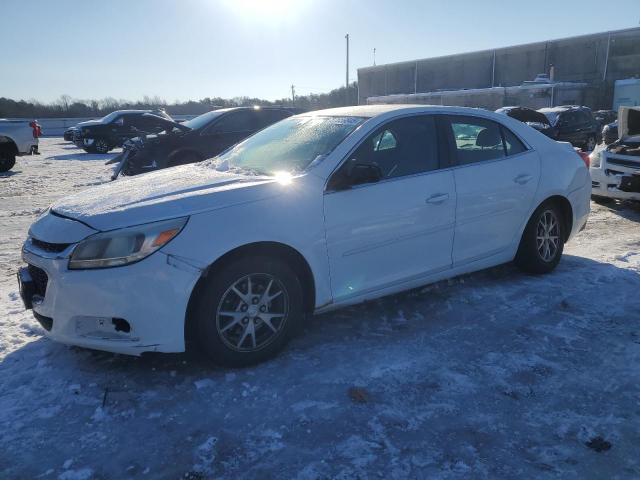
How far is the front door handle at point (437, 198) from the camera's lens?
13.1 feet

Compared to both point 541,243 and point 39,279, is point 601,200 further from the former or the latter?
point 39,279

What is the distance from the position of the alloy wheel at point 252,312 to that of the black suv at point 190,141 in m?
6.08

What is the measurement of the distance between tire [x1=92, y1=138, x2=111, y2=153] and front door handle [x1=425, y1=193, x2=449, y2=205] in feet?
59.8

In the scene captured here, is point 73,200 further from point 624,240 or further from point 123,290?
point 624,240

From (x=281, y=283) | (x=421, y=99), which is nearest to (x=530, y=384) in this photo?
(x=281, y=283)

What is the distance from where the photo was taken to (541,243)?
495 cm

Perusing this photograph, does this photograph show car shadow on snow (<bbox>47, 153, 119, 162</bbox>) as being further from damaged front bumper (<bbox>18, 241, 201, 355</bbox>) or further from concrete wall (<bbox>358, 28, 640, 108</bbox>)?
concrete wall (<bbox>358, 28, 640, 108</bbox>)

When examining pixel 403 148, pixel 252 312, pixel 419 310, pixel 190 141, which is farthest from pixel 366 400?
pixel 190 141

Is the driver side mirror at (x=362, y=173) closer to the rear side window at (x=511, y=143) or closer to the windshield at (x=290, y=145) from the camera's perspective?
the windshield at (x=290, y=145)

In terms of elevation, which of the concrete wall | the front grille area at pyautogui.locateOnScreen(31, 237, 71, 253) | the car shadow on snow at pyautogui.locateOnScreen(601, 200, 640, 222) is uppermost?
the concrete wall

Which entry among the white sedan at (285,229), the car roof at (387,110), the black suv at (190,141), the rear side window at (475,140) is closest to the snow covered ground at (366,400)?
the white sedan at (285,229)

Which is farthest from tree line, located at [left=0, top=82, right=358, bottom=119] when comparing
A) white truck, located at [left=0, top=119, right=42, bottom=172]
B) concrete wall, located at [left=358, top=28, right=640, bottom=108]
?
white truck, located at [left=0, top=119, right=42, bottom=172]

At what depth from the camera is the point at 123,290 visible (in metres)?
2.97

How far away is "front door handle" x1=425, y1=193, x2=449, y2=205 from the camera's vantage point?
398 cm
